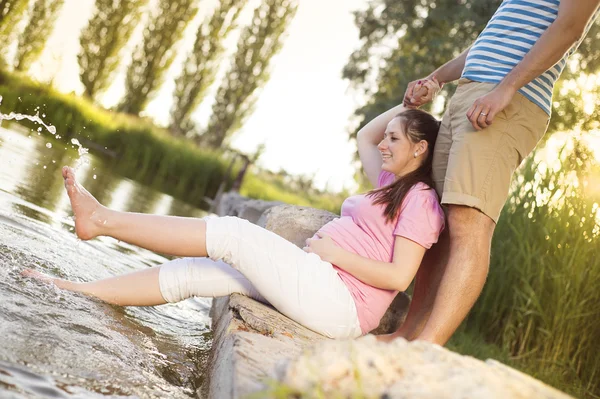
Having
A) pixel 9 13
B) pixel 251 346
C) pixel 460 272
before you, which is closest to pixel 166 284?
pixel 251 346

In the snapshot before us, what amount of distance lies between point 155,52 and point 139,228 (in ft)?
64.6

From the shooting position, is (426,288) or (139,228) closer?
(139,228)

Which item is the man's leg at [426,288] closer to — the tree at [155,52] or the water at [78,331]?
the water at [78,331]

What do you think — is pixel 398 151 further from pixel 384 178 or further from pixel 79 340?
pixel 79 340

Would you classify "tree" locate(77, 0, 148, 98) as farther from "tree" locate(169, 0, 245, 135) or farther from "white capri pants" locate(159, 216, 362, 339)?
"white capri pants" locate(159, 216, 362, 339)

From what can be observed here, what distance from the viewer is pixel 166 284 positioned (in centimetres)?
236

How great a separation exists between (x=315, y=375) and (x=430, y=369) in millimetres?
207

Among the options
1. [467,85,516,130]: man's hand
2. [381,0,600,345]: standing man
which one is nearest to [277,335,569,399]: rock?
[381,0,600,345]: standing man

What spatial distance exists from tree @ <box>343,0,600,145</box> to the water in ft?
24.1

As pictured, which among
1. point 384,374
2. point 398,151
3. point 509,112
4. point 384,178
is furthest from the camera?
point 384,178

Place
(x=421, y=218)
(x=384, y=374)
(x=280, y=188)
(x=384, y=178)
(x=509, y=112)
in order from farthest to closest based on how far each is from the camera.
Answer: (x=280, y=188) < (x=384, y=178) < (x=509, y=112) < (x=421, y=218) < (x=384, y=374)

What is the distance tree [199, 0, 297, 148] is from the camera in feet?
71.1

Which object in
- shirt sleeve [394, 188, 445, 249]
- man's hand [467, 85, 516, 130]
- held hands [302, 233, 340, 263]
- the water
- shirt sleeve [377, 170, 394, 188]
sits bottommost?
the water

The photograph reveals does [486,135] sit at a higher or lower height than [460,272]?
higher
